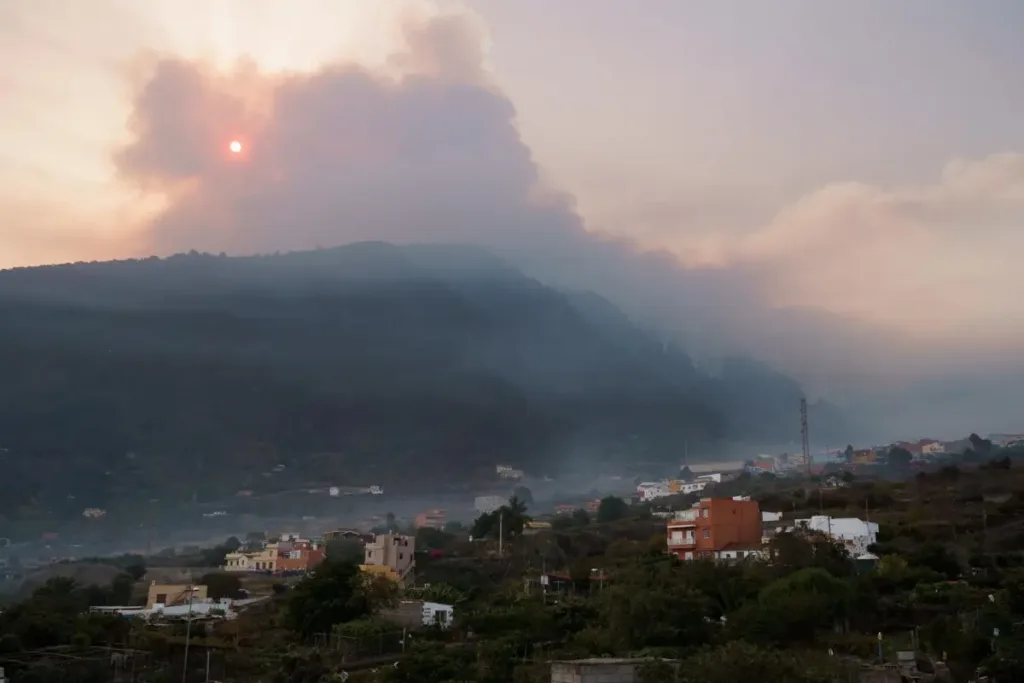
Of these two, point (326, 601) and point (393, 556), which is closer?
point (326, 601)

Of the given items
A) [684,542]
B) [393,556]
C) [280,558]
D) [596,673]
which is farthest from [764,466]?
[596,673]

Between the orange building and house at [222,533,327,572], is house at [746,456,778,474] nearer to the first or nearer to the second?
house at [222,533,327,572]

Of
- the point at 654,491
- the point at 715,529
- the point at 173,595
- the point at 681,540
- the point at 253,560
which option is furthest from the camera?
the point at 654,491

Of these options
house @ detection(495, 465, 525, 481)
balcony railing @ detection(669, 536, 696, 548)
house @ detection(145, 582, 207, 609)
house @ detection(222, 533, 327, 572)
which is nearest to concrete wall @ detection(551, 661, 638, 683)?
balcony railing @ detection(669, 536, 696, 548)

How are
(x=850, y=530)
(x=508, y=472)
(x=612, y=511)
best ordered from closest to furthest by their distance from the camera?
(x=850, y=530) < (x=612, y=511) < (x=508, y=472)

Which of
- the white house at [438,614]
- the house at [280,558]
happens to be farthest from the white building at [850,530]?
the house at [280,558]

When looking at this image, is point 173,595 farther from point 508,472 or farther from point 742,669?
point 508,472

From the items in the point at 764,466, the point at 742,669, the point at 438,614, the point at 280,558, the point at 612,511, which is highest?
the point at 764,466
